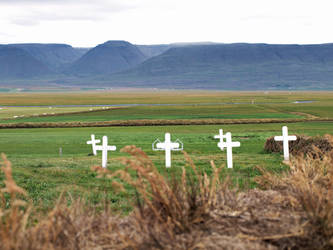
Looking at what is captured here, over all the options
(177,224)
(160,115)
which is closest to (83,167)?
(177,224)

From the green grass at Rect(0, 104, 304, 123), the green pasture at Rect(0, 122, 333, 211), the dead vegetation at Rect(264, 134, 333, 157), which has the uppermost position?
the green grass at Rect(0, 104, 304, 123)

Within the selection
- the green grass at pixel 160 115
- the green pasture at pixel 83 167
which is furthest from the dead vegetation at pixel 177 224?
the green grass at pixel 160 115

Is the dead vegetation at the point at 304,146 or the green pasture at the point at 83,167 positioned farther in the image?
the dead vegetation at the point at 304,146

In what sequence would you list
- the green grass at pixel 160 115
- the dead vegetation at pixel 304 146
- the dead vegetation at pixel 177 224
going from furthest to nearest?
the green grass at pixel 160 115 < the dead vegetation at pixel 304 146 < the dead vegetation at pixel 177 224

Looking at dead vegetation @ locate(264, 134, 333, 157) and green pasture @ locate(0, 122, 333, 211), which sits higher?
dead vegetation @ locate(264, 134, 333, 157)

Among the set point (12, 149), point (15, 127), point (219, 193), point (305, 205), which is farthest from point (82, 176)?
point (15, 127)

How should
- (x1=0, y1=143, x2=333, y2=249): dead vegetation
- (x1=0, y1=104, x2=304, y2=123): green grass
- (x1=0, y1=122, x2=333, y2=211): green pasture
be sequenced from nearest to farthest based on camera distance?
(x1=0, y1=143, x2=333, y2=249): dead vegetation, (x1=0, y1=122, x2=333, y2=211): green pasture, (x1=0, y1=104, x2=304, y2=123): green grass

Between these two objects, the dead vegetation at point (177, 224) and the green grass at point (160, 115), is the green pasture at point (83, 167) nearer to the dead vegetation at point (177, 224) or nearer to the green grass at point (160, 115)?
the dead vegetation at point (177, 224)

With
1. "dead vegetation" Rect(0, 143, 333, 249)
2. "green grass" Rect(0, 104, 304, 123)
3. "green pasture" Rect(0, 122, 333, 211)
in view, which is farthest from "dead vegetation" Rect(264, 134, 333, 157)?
"green grass" Rect(0, 104, 304, 123)

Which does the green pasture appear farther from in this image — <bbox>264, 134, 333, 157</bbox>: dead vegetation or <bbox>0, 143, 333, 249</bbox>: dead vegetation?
<bbox>264, 134, 333, 157</bbox>: dead vegetation

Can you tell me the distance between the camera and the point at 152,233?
17.3 ft

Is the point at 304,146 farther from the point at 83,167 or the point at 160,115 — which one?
the point at 160,115

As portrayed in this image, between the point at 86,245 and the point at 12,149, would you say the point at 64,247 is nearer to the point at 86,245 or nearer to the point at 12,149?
the point at 86,245

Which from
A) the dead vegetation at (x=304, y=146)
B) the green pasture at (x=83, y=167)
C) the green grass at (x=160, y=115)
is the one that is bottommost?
the green pasture at (x=83, y=167)
